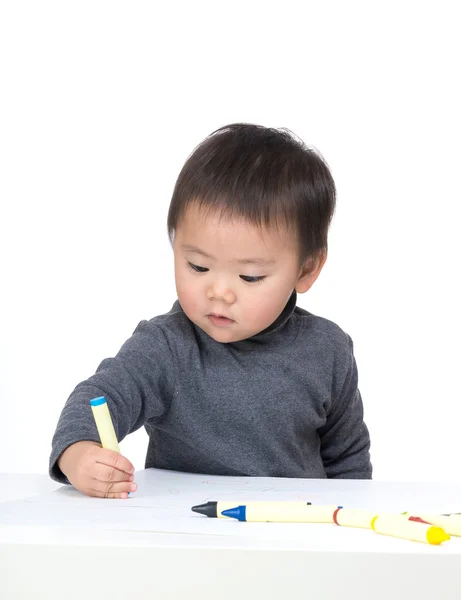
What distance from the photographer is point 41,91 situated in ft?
7.23

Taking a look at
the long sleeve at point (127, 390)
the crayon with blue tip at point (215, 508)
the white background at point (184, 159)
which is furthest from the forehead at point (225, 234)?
the white background at point (184, 159)

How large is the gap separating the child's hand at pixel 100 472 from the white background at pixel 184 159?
124cm

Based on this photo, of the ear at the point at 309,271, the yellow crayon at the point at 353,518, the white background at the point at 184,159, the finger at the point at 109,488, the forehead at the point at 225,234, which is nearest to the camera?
the yellow crayon at the point at 353,518

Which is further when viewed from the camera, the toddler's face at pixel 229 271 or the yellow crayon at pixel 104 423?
the toddler's face at pixel 229 271

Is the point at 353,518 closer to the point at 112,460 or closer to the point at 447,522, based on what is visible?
the point at 447,522

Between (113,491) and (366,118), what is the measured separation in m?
1.50

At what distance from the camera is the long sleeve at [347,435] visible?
4.07ft

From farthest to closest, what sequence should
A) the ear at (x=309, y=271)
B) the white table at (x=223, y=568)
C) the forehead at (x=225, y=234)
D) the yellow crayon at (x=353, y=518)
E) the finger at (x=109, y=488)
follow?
the ear at (x=309, y=271), the forehead at (x=225, y=234), the finger at (x=109, y=488), the yellow crayon at (x=353, y=518), the white table at (x=223, y=568)

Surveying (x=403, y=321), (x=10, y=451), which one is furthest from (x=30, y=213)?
(x=403, y=321)

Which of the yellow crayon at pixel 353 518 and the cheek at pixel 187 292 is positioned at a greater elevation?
the cheek at pixel 187 292

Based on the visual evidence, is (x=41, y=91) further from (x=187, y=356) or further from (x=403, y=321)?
(x=187, y=356)

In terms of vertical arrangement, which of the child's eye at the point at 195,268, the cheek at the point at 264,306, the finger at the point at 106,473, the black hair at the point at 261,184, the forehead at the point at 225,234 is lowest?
the finger at the point at 106,473

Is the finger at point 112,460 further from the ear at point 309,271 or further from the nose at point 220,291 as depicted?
the ear at point 309,271

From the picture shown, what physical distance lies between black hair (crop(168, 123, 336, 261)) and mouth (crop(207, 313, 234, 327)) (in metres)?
0.11
